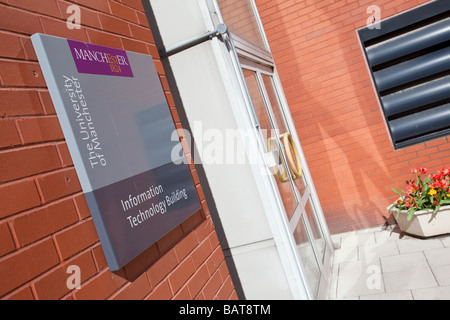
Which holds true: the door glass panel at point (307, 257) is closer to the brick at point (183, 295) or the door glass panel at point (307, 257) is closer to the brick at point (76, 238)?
the brick at point (183, 295)

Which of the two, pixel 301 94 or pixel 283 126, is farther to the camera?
pixel 301 94

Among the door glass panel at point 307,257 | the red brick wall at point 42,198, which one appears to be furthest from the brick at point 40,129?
the door glass panel at point 307,257

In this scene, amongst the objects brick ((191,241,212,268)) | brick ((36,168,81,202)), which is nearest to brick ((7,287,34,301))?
brick ((36,168,81,202))

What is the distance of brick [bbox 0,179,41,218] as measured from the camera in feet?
3.45

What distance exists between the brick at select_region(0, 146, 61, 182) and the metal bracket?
172cm

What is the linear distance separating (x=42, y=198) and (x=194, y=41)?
1.89 meters

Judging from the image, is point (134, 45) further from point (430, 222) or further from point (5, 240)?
point (430, 222)

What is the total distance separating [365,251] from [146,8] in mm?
3361
